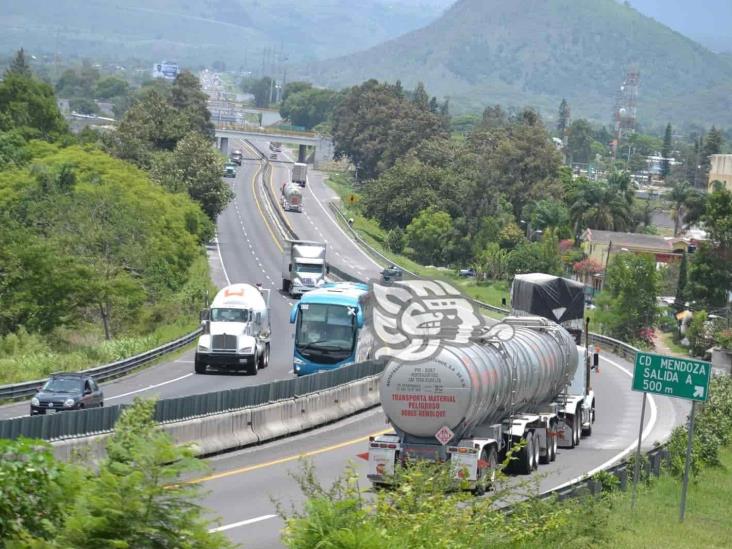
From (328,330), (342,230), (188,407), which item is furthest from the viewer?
(342,230)

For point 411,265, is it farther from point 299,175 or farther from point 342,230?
point 299,175

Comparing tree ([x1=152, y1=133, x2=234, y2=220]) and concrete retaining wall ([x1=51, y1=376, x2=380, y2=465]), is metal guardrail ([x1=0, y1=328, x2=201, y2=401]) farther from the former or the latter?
tree ([x1=152, y1=133, x2=234, y2=220])

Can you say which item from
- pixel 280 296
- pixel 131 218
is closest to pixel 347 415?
pixel 131 218

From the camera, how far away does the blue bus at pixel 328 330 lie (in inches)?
1777

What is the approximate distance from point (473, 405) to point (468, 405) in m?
0.30

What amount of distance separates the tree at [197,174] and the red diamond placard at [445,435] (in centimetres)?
8211

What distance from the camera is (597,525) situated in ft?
67.2

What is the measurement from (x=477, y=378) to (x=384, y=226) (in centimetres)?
11622

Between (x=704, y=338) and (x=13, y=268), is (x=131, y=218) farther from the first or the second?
(x=704, y=338)

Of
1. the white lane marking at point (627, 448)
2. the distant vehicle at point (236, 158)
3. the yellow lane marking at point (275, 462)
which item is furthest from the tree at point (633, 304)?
the distant vehicle at point (236, 158)

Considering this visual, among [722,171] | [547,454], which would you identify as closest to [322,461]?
[547,454]

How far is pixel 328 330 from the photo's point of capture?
45.4 meters

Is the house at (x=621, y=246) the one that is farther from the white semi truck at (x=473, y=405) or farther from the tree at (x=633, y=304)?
the white semi truck at (x=473, y=405)

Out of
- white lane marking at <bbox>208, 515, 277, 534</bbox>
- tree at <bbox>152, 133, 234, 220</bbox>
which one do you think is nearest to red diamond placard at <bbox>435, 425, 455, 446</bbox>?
white lane marking at <bbox>208, 515, 277, 534</bbox>
